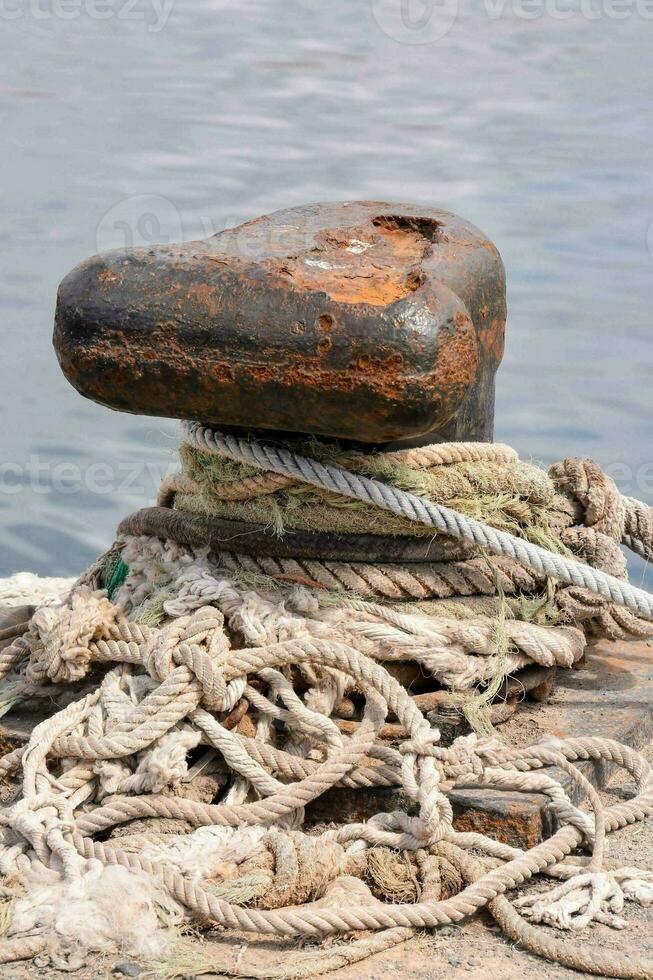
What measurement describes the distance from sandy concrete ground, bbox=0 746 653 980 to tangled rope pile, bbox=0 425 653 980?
0.02m

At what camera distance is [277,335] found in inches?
83.5

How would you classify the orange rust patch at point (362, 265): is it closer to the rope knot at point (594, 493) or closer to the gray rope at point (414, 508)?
the gray rope at point (414, 508)

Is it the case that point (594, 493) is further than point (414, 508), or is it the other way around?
point (594, 493)

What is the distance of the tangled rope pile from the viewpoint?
186 cm

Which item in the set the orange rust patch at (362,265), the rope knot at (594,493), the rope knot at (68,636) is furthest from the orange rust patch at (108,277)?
the rope knot at (594,493)

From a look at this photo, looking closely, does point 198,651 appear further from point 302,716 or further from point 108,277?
point 108,277

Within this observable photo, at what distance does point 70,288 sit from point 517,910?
126 centimetres

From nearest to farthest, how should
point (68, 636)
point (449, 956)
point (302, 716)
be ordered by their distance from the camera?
point (449, 956) → point (302, 716) → point (68, 636)

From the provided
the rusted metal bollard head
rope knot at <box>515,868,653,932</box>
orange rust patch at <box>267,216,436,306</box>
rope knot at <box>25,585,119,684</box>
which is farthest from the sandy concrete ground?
orange rust patch at <box>267,216,436,306</box>

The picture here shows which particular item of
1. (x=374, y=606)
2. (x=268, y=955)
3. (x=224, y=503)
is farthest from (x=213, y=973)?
(x=224, y=503)

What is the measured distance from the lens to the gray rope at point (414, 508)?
7.50 ft

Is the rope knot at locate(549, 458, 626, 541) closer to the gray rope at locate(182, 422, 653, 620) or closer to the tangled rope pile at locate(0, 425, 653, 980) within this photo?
the tangled rope pile at locate(0, 425, 653, 980)

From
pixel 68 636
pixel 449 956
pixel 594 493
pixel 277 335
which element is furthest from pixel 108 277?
pixel 449 956

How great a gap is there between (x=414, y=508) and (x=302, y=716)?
43cm
